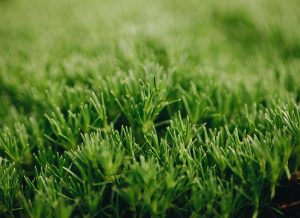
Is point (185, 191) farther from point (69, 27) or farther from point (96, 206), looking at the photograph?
point (69, 27)

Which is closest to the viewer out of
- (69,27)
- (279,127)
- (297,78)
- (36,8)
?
(279,127)

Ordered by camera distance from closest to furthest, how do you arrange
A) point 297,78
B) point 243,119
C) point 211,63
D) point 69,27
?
1. point 243,119
2. point 297,78
3. point 211,63
4. point 69,27

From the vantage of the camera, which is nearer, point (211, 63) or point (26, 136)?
point (26, 136)

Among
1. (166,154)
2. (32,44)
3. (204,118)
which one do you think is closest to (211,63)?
(204,118)

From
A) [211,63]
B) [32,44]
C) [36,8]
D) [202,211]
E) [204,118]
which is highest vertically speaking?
[36,8]

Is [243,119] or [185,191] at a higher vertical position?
[243,119]

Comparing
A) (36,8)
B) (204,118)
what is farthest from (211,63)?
(36,8)
